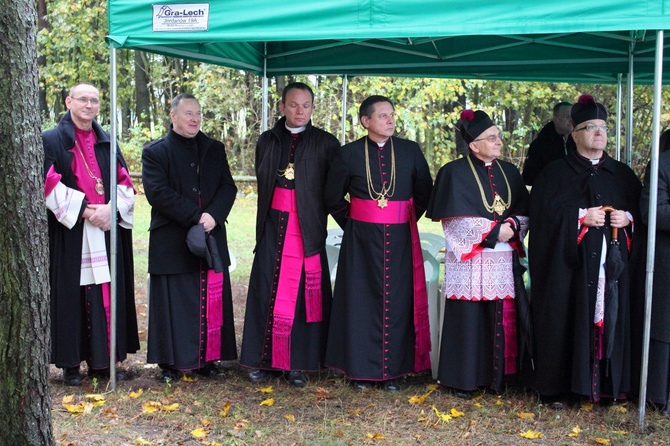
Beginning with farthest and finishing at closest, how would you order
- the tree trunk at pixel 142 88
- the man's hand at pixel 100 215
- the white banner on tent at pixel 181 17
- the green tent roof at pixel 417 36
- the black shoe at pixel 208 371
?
the tree trunk at pixel 142 88, the black shoe at pixel 208 371, the man's hand at pixel 100 215, the white banner on tent at pixel 181 17, the green tent roof at pixel 417 36

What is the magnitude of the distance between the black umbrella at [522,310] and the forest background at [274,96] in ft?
25.5

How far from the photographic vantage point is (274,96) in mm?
14844

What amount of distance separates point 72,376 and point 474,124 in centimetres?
300

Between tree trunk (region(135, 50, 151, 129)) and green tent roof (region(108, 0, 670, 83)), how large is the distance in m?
12.7

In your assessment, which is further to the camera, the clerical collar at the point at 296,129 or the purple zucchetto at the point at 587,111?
the clerical collar at the point at 296,129

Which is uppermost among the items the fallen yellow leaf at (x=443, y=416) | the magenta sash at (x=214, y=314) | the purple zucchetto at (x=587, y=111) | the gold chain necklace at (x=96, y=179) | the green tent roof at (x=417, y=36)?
the green tent roof at (x=417, y=36)

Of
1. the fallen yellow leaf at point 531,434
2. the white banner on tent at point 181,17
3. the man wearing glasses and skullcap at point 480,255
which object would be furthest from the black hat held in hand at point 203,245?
the fallen yellow leaf at point 531,434

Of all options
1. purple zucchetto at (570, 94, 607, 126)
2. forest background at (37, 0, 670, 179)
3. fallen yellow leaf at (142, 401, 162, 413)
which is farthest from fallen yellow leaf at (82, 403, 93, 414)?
forest background at (37, 0, 670, 179)

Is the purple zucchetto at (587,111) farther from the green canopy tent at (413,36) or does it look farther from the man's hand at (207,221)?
the man's hand at (207,221)

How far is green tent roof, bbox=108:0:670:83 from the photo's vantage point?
3936mm

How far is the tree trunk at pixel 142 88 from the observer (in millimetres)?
18516

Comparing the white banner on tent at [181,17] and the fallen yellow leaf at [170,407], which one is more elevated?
the white banner on tent at [181,17]

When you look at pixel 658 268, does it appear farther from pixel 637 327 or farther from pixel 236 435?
pixel 236 435

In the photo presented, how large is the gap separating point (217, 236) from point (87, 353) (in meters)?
1.11
